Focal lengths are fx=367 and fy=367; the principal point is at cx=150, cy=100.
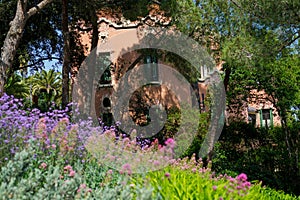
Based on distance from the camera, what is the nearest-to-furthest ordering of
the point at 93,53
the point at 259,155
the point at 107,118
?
the point at 259,155
the point at 93,53
the point at 107,118

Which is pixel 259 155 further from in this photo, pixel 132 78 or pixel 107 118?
pixel 132 78

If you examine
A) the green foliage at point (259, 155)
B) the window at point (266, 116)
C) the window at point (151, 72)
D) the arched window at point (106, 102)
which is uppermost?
the window at point (151, 72)

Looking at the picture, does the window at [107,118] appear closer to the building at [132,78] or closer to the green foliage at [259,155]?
the building at [132,78]

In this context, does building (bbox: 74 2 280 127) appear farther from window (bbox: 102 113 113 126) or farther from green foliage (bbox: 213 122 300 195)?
green foliage (bbox: 213 122 300 195)

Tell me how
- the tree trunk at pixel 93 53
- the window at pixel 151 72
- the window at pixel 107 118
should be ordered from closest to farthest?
the tree trunk at pixel 93 53 < the window at pixel 107 118 < the window at pixel 151 72

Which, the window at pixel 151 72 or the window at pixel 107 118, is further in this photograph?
the window at pixel 151 72

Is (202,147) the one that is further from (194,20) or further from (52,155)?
(52,155)

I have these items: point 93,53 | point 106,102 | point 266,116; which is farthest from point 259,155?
point 106,102

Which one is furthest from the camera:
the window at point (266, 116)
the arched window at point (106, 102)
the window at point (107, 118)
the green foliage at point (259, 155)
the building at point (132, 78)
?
the arched window at point (106, 102)

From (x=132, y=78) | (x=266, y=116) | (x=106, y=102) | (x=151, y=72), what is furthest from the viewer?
(x=106, y=102)

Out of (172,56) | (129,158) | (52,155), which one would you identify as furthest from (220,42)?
(52,155)

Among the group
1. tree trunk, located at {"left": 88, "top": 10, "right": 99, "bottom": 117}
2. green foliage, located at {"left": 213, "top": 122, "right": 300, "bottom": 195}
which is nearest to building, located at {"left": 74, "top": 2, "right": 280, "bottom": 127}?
tree trunk, located at {"left": 88, "top": 10, "right": 99, "bottom": 117}

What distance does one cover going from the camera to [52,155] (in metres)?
4.49

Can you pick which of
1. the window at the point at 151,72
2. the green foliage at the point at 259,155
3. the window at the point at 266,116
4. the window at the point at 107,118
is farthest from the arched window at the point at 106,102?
the green foliage at the point at 259,155
